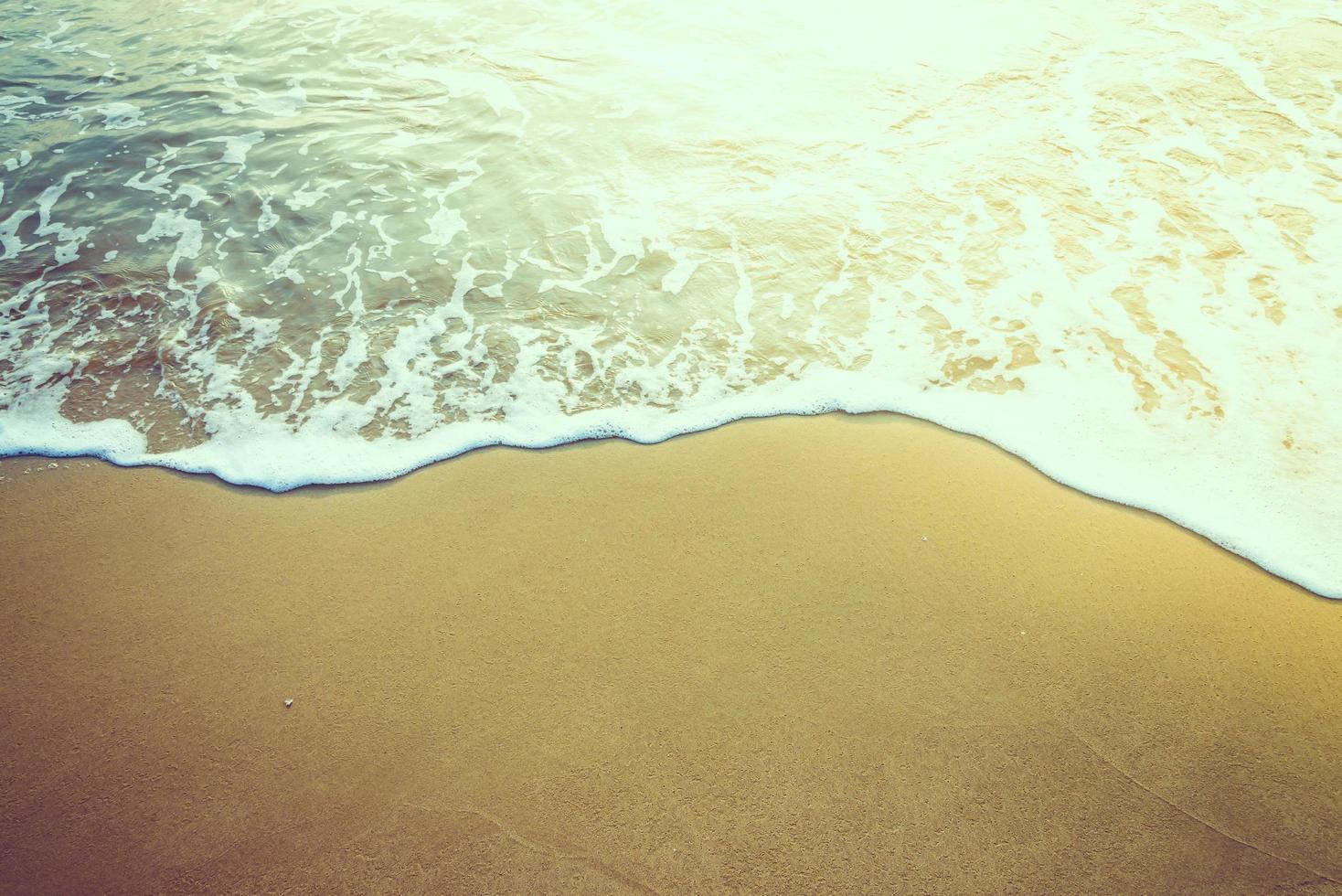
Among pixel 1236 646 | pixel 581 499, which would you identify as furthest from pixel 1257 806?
pixel 581 499

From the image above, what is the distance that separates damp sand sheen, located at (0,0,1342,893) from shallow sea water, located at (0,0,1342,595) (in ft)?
0.11

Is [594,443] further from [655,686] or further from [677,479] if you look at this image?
[655,686]

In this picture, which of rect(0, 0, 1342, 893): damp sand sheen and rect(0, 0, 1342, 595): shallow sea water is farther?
rect(0, 0, 1342, 595): shallow sea water

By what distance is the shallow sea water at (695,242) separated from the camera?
3617mm

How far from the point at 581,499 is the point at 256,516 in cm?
136

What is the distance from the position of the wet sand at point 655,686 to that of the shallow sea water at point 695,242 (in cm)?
40

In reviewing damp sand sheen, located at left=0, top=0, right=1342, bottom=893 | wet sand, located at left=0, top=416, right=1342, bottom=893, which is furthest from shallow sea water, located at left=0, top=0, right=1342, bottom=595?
wet sand, located at left=0, top=416, right=1342, bottom=893

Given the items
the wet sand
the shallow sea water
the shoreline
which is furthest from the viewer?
the shallow sea water

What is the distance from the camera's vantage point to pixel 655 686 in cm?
260

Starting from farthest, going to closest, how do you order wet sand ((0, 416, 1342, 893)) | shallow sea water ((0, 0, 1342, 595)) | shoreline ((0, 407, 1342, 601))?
shallow sea water ((0, 0, 1342, 595)), shoreline ((0, 407, 1342, 601)), wet sand ((0, 416, 1342, 893))

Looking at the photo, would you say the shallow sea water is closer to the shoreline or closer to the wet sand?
the shoreline

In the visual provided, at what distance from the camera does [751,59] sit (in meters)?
6.39

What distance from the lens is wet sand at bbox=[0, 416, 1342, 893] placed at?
2.22 meters

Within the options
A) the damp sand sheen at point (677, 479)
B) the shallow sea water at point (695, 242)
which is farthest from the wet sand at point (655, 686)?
the shallow sea water at point (695, 242)
